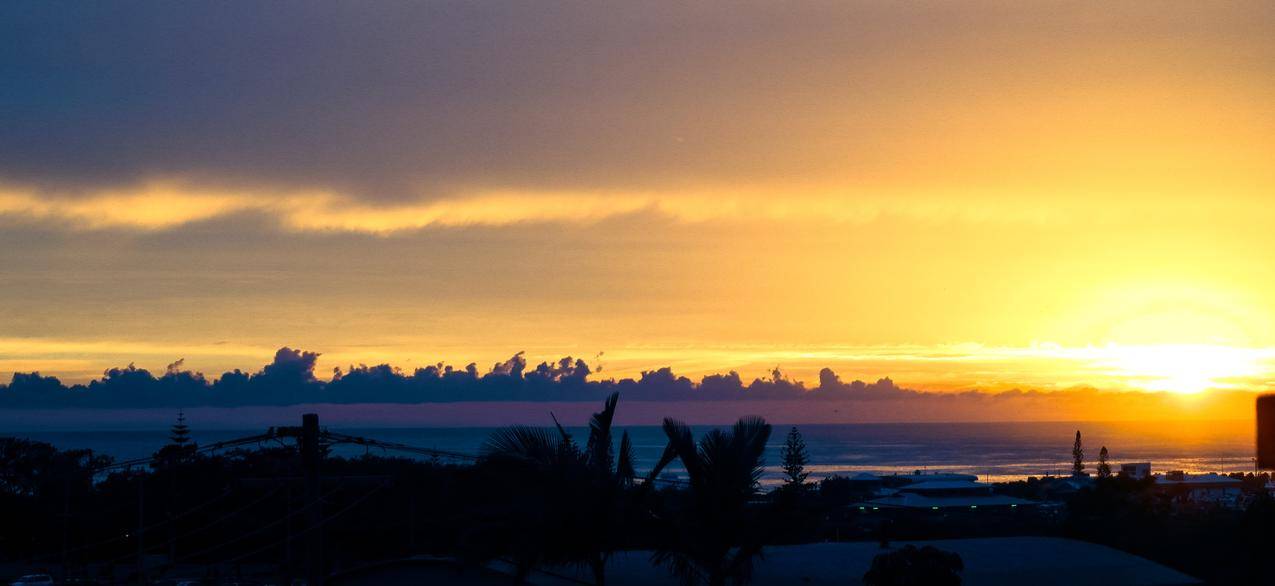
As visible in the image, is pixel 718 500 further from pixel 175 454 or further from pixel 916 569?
pixel 175 454

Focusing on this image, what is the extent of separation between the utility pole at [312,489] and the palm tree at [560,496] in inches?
108

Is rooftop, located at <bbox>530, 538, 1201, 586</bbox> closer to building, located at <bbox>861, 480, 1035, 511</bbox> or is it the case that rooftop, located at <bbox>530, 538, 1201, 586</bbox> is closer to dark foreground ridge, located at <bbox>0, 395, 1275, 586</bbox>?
dark foreground ridge, located at <bbox>0, 395, 1275, 586</bbox>

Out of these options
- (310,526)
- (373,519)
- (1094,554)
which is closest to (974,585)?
(1094,554)

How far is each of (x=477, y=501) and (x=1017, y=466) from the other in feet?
428

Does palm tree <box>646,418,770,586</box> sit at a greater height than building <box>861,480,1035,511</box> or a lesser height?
greater

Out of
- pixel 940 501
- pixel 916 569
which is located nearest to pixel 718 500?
pixel 916 569

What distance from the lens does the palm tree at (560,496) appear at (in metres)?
19.6

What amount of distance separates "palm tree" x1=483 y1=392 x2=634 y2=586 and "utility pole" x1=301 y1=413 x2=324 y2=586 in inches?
108

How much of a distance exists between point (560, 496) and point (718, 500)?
2.69 metres

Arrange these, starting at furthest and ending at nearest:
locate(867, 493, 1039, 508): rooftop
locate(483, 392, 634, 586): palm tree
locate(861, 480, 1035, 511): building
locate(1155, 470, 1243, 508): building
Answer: locate(1155, 470, 1243, 508): building → locate(861, 480, 1035, 511): building → locate(867, 493, 1039, 508): rooftop → locate(483, 392, 634, 586): palm tree

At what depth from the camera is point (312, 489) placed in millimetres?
18438

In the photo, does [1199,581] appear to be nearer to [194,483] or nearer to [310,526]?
[310,526]

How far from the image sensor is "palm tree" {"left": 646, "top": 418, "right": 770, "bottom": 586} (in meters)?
19.8

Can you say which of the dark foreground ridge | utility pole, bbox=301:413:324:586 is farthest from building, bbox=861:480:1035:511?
utility pole, bbox=301:413:324:586
